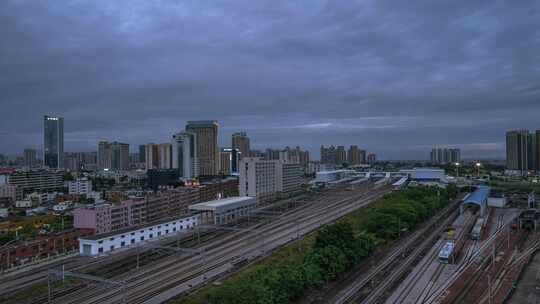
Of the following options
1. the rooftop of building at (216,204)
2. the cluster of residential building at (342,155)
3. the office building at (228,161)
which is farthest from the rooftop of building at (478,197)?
A: the cluster of residential building at (342,155)

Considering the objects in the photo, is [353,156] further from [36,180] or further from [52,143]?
[36,180]

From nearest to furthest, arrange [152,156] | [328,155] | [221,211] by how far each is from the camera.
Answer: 1. [221,211]
2. [152,156]
3. [328,155]

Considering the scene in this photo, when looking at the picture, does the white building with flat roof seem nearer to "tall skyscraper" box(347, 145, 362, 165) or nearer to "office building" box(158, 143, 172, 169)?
"office building" box(158, 143, 172, 169)

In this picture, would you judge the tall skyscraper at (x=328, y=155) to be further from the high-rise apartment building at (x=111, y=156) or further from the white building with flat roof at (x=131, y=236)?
the white building with flat roof at (x=131, y=236)

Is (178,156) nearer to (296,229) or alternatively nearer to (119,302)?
(296,229)

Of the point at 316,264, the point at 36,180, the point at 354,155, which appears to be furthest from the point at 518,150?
the point at 36,180

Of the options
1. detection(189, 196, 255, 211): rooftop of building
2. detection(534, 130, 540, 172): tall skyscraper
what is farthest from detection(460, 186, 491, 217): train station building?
detection(534, 130, 540, 172): tall skyscraper
